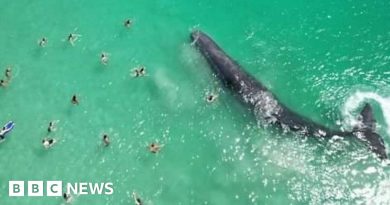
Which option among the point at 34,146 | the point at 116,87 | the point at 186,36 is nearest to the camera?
the point at 34,146

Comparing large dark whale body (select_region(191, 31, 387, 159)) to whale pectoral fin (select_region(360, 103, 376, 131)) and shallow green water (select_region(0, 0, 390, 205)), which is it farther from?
shallow green water (select_region(0, 0, 390, 205))

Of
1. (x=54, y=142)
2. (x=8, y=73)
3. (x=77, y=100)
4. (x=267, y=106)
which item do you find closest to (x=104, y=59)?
(x=77, y=100)

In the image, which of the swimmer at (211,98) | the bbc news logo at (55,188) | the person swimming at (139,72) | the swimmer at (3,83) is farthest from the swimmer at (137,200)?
the swimmer at (3,83)

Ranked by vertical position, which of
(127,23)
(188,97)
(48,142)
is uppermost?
(127,23)

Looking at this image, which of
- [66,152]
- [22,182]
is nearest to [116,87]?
[66,152]

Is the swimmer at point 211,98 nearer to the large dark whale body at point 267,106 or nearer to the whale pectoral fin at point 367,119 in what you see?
the large dark whale body at point 267,106

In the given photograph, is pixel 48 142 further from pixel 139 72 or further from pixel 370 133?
pixel 370 133

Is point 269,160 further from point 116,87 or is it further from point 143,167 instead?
point 116,87

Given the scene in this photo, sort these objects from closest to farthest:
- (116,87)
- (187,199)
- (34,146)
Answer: (187,199) → (34,146) → (116,87)
